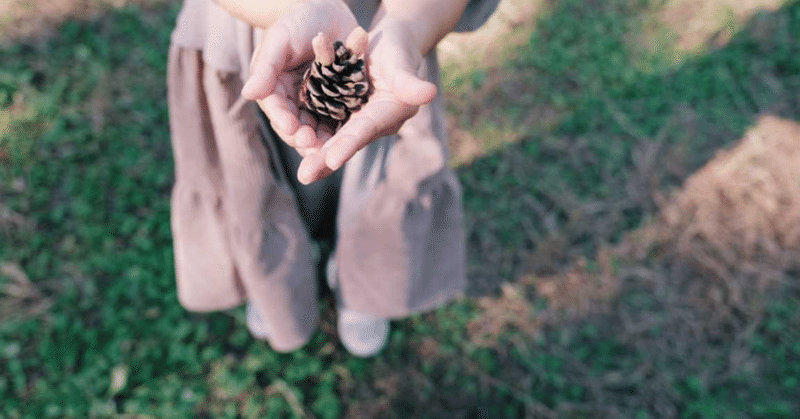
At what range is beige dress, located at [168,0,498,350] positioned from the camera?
1.49m

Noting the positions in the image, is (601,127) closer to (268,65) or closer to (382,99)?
(382,99)

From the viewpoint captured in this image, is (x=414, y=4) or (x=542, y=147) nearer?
(x=414, y=4)

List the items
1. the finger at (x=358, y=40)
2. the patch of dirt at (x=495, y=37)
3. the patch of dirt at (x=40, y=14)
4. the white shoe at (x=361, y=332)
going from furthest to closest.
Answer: the patch of dirt at (x=495, y=37) → the patch of dirt at (x=40, y=14) → the white shoe at (x=361, y=332) → the finger at (x=358, y=40)

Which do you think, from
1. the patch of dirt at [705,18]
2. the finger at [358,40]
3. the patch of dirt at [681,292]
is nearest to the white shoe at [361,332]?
the patch of dirt at [681,292]

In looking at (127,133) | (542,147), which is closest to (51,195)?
(127,133)

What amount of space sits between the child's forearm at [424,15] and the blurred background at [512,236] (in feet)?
5.39

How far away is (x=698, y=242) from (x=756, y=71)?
175 centimetres

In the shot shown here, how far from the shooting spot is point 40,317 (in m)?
2.56

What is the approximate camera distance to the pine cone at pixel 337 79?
4.12 ft

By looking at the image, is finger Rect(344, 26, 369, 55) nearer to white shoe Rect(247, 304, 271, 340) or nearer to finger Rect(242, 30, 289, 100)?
finger Rect(242, 30, 289, 100)

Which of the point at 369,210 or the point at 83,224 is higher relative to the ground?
the point at 369,210

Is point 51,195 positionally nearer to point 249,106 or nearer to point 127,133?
point 127,133

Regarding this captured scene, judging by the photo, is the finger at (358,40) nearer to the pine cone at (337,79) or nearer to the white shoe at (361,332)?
the pine cone at (337,79)

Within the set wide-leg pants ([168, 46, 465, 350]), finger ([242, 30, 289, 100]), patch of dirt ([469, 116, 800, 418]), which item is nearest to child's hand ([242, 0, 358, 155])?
finger ([242, 30, 289, 100])
